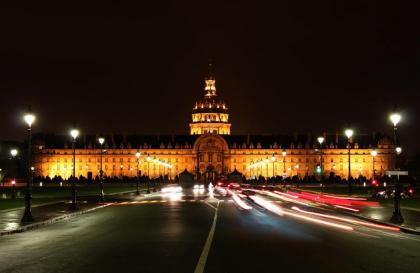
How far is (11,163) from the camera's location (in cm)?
17875

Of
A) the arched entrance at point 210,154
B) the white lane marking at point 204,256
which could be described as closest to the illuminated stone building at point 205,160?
the arched entrance at point 210,154

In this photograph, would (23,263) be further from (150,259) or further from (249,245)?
(249,245)

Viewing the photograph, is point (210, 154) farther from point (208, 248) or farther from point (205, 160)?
point (208, 248)

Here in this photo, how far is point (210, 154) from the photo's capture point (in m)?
193

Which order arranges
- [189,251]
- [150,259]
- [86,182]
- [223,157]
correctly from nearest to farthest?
[150,259]
[189,251]
[86,182]
[223,157]

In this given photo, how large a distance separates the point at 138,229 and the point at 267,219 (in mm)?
7471

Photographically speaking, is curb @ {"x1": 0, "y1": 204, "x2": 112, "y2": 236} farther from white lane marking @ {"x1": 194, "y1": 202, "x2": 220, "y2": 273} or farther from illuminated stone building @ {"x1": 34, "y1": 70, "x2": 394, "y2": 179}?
illuminated stone building @ {"x1": 34, "y1": 70, "x2": 394, "y2": 179}

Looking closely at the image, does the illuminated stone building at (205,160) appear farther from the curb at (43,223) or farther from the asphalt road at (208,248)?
the asphalt road at (208,248)

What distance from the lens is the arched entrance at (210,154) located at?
192375 mm

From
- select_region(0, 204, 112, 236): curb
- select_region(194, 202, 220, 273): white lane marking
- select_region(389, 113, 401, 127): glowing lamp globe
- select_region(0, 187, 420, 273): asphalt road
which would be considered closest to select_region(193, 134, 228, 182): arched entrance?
select_region(0, 204, 112, 236): curb

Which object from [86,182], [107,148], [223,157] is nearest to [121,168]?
[107,148]

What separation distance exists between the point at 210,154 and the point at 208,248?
176 m

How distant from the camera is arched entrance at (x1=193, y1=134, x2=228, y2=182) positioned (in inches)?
7574

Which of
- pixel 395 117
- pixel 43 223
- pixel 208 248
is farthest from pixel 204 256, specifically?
pixel 395 117
